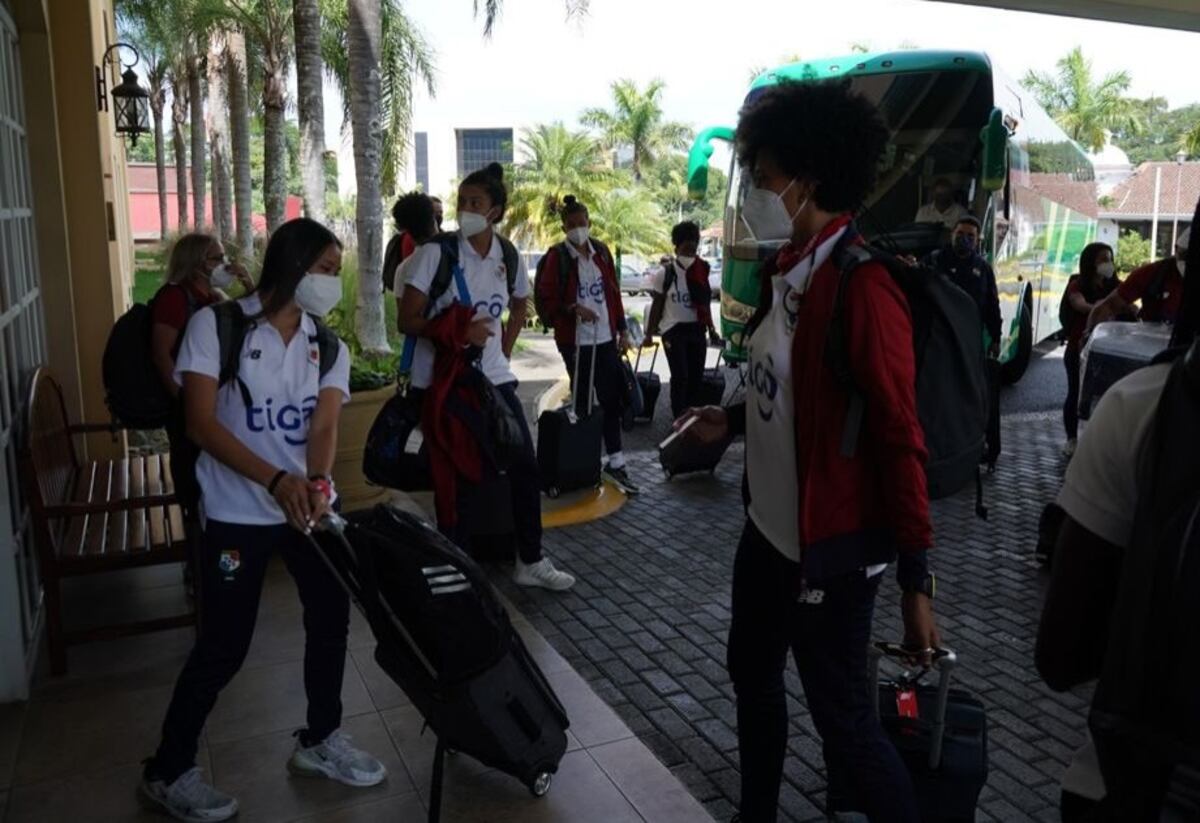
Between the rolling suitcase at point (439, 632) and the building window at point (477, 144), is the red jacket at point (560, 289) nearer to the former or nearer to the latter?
the rolling suitcase at point (439, 632)

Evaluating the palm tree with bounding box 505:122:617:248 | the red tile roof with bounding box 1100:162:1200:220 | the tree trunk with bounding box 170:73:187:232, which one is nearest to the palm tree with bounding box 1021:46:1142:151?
the red tile roof with bounding box 1100:162:1200:220

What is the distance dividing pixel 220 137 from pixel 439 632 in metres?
→ 28.2

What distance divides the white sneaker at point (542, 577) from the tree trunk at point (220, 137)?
1957 centimetres

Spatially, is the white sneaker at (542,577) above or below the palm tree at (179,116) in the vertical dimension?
below

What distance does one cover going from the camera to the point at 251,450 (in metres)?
2.99

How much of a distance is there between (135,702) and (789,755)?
255 cm

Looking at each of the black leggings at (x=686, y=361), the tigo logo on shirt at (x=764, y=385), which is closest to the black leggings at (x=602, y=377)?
the black leggings at (x=686, y=361)

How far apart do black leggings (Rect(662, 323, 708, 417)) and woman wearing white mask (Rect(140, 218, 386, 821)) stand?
549 cm

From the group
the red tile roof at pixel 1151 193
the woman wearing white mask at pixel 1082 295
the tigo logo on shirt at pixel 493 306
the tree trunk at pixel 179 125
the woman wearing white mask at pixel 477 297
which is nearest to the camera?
the woman wearing white mask at pixel 477 297

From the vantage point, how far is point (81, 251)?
6.64 m

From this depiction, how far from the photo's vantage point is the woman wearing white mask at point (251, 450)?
2939 millimetres

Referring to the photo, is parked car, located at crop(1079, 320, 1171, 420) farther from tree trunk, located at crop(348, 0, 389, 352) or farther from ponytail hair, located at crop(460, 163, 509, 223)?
tree trunk, located at crop(348, 0, 389, 352)

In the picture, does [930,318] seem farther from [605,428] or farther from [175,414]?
[605,428]

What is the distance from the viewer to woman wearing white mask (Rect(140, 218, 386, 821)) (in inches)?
116
